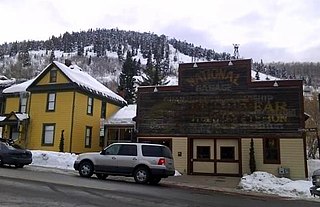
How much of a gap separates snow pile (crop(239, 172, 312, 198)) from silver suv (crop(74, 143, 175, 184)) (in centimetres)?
440

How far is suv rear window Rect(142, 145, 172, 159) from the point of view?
1831cm

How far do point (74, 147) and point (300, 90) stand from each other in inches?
754

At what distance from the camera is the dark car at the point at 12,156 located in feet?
70.9

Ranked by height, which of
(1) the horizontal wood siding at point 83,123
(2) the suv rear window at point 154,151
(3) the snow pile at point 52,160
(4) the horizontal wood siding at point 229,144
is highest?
(1) the horizontal wood siding at point 83,123

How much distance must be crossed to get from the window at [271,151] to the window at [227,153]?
221 cm

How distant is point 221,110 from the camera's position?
2695 centimetres

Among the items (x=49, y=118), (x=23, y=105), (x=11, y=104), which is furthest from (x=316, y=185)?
(x=11, y=104)

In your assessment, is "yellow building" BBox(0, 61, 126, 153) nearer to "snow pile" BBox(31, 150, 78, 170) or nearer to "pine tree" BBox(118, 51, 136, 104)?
"snow pile" BBox(31, 150, 78, 170)

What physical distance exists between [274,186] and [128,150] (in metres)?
7.74

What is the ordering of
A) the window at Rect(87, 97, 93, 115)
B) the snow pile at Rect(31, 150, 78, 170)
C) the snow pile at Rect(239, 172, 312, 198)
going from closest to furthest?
the snow pile at Rect(239, 172, 312, 198)
the snow pile at Rect(31, 150, 78, 170)
the window at Rect(87, 97, 93, 115)

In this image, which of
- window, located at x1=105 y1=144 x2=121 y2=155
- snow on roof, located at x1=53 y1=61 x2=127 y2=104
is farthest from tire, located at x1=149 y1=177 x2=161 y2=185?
snow on roof, located at x1=53 y1=61 x2=127 y2=104

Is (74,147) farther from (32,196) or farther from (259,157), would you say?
(32,196)

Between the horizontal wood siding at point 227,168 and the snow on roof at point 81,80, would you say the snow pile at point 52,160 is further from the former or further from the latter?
the horizontal wood siding at point 227,168

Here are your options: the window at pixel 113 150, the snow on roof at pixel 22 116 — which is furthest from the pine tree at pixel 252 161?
the snow on roof at pixel 22 116
